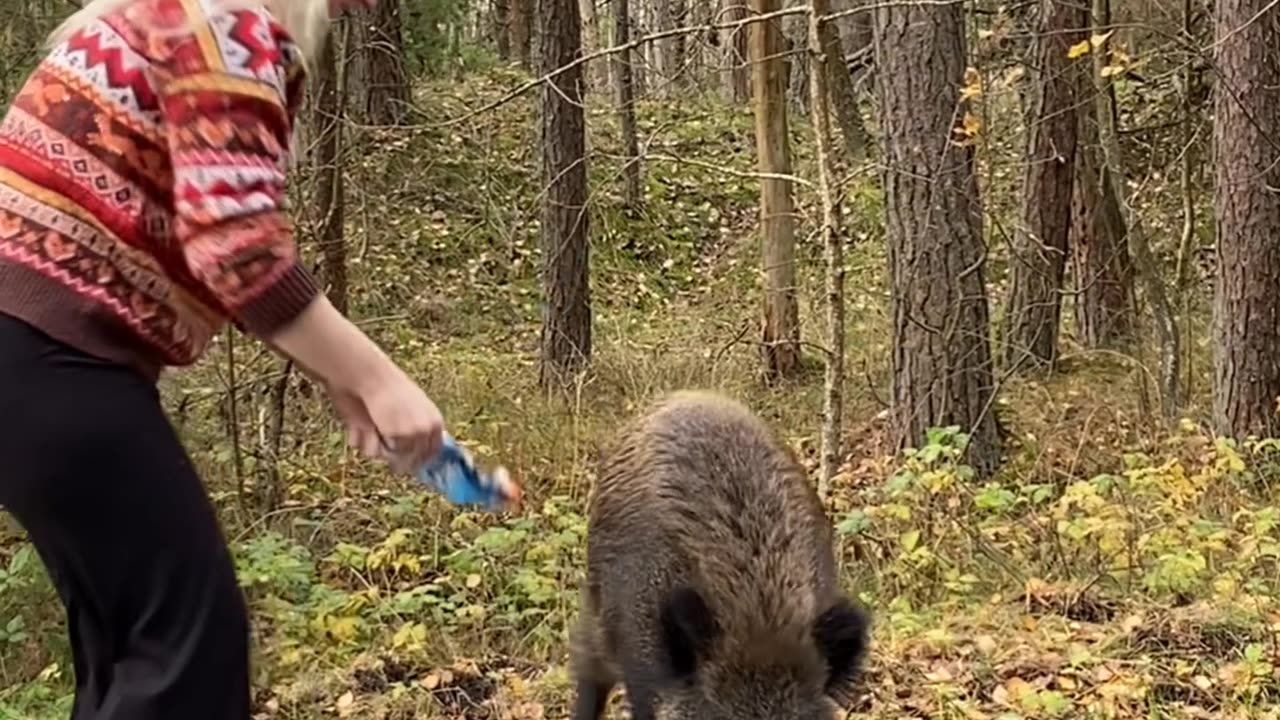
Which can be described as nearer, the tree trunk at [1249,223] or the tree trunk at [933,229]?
the tree trunk at [1249,223]

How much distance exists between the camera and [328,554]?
793 centimetres

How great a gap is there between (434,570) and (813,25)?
11.6ft

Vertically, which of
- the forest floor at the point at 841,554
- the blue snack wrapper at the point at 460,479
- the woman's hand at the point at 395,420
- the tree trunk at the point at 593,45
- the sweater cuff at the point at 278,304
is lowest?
the forest floor at the point at 841,554

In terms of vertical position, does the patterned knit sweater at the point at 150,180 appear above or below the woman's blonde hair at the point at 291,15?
below

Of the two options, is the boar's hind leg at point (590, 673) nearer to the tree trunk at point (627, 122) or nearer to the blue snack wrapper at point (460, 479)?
the blue snack wrapper at point (460, 479)

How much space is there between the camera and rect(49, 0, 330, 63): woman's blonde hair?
2.54 meters

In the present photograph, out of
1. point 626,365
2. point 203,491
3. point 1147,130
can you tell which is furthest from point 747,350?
point 203,491

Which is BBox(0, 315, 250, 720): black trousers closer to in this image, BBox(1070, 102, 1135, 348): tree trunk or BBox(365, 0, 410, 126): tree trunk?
BBox(1070, 102, 1135, 348): tree trunk

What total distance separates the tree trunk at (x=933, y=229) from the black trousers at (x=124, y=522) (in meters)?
7.70

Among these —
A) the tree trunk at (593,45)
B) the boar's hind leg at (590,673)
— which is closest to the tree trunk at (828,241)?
the boar's hind leg at (590,673)

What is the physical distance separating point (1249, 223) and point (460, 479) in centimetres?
802

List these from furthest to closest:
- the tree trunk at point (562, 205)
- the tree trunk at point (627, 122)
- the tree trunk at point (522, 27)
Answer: the tree trunk at point (522, 27) → the tree trunk at point (627, 122) → the tree trunk at point (562, 205)

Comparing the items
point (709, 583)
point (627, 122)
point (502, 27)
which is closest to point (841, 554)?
point (709, 583)

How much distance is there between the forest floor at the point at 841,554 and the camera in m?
5.55
